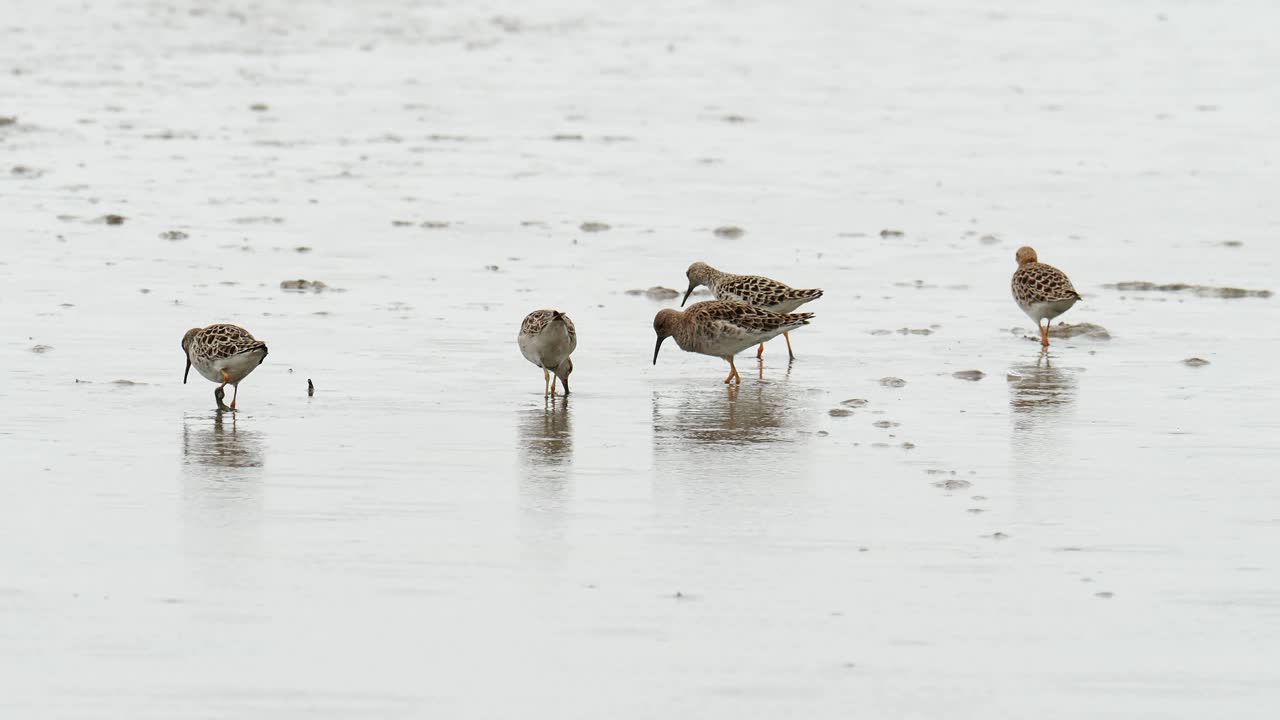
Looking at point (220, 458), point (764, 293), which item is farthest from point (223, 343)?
point (764, 293)

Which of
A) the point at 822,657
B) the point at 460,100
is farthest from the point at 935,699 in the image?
the point at 460,100

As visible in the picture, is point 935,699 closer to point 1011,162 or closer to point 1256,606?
point 1256,606

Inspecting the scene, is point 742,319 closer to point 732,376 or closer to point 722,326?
point 722,326

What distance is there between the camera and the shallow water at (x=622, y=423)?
753 cm

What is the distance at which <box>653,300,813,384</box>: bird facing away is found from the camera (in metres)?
13.7

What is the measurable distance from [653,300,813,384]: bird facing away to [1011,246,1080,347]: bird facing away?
217cm

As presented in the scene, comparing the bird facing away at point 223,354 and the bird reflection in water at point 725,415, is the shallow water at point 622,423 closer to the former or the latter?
the bird reflection in water at point 725,415

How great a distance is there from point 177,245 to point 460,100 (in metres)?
12.7

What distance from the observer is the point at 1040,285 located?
49.8ft

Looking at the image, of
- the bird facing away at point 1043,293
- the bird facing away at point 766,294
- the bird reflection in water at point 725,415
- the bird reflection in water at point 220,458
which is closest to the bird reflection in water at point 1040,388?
the bird facing away at point 1043,293

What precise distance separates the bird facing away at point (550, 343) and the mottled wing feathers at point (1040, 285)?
410 cm

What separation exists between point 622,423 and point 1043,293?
4.41 metres

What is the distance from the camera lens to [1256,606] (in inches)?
324

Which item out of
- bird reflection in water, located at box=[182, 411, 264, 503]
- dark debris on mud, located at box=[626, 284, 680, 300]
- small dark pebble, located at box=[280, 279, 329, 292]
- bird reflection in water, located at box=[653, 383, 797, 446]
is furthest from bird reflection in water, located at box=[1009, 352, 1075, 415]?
small dark pebble, located at box=[280, 279, 329, 292]
